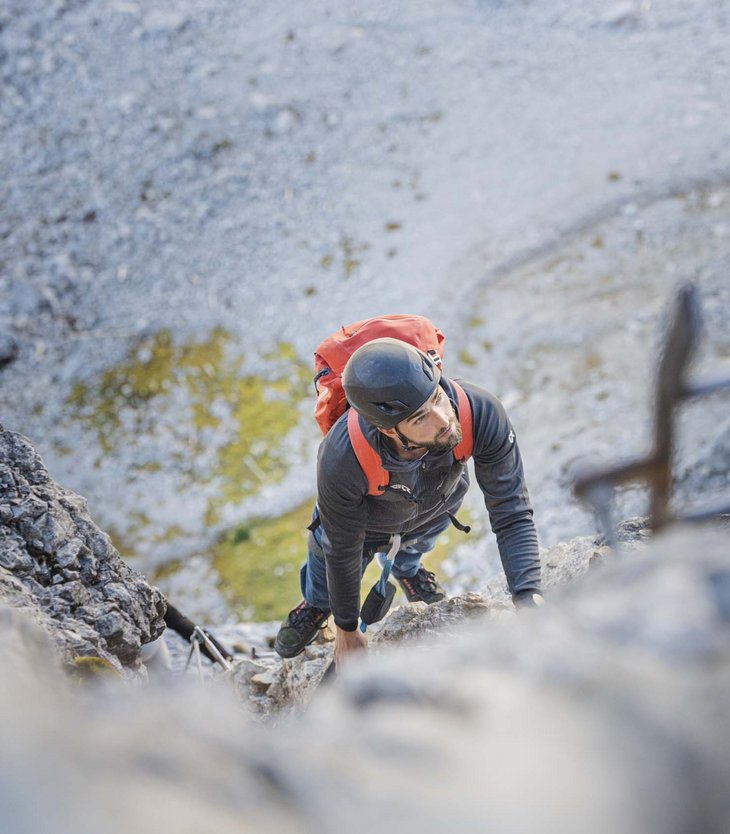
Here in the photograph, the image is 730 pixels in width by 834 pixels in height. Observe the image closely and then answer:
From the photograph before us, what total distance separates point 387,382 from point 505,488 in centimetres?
122

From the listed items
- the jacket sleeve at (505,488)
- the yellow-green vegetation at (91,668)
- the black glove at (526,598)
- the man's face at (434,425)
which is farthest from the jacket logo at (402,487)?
the yellow-green vegetation at (91,668)

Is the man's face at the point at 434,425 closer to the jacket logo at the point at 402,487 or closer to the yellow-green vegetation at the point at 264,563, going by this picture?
the jacket logo at the point at 402,487

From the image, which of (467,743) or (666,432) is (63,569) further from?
(666,432)

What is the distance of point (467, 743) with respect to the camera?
155 cm

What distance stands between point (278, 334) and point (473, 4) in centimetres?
806

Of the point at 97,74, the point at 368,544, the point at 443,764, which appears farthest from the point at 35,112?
the point at 443,764

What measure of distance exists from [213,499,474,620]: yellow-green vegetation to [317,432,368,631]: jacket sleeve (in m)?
4.49

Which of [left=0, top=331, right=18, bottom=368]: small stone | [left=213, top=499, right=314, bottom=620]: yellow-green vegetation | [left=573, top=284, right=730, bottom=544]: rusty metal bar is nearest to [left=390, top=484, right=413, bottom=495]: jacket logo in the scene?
[left=573, top=284, right=730, bottom=544]: rusty metal bar

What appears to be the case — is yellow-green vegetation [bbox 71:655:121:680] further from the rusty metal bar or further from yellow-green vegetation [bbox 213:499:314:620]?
yellow-green vegetation [bbox 213:499:314:620]

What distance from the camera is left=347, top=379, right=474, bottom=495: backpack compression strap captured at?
4.00 m

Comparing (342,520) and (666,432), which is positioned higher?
(666,432)

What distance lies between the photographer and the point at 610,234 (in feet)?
38.2

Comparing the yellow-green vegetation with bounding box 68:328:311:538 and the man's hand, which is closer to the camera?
the man's hand

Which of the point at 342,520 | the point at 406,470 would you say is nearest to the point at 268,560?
the point at 342,520
